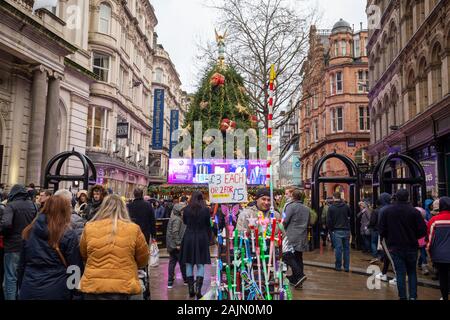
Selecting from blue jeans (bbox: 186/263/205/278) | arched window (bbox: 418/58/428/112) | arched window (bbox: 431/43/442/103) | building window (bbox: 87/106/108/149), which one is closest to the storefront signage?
Answer: building window (bbox: 87/106/108/149)

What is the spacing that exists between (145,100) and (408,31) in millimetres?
28495

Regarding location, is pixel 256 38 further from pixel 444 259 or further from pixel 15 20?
pixel 444 259

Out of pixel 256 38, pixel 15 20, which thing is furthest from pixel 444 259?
pixel 256 38

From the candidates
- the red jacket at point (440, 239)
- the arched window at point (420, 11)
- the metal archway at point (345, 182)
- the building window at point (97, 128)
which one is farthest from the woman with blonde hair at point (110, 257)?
the building window at point (97, 128)

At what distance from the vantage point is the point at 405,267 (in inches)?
269

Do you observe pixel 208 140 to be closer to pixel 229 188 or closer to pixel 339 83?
pixel 229 188

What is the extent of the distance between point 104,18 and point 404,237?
26791 millimetres

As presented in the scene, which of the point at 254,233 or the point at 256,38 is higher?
the point at 256,38

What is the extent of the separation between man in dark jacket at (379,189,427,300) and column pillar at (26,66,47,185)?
1399cm

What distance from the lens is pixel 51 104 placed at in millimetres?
17375

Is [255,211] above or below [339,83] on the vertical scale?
below

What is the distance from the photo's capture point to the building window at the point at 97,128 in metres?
26.7

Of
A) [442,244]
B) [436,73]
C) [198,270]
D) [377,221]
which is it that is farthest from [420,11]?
[198,270]

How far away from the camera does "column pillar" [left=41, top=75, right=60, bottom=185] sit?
17.1 meters
